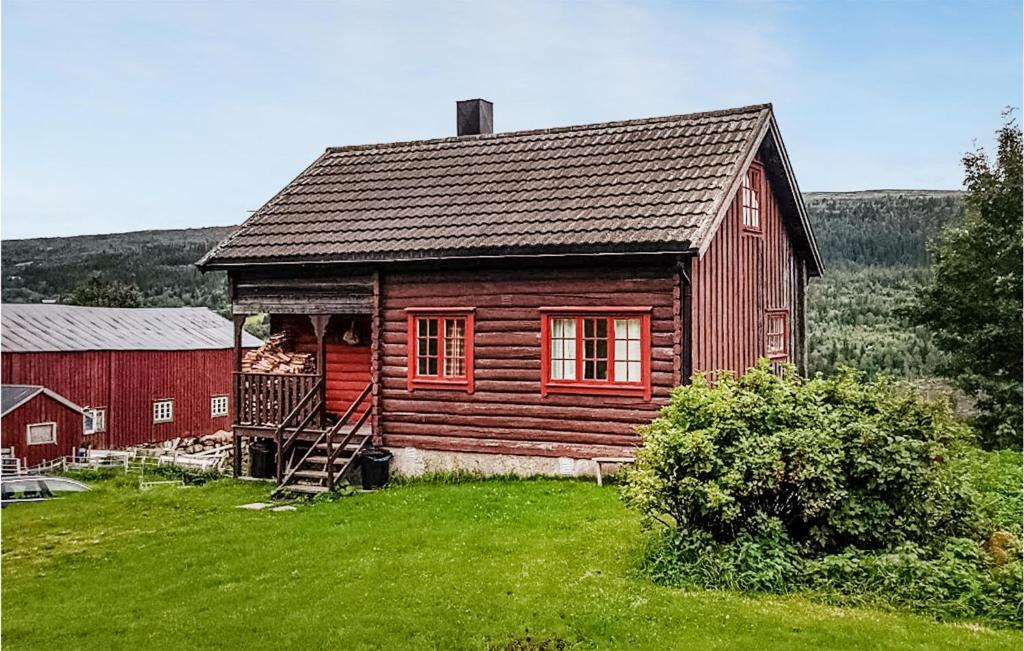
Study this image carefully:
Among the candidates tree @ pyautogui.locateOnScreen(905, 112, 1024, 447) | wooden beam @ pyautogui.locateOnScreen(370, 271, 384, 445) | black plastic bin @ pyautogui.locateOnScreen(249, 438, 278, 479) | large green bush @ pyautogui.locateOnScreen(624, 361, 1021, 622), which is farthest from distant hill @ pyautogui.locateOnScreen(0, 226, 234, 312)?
tree @ pyautogui.locateOnScreen(905, 112, 1024, 447)

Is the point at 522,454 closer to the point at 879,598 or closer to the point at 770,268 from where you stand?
the point at 770,268

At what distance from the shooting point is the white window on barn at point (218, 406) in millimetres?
27891

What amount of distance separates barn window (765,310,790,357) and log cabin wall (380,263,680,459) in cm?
433

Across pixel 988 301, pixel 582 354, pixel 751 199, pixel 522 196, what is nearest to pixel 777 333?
pixel 751 199

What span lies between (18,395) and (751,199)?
1512 cm

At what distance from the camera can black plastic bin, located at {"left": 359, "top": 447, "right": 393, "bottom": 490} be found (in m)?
15.1

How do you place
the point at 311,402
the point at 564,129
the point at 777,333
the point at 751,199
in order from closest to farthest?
the point at 751,199
the point at 311,402
the point at 564,129
the point at 777,333

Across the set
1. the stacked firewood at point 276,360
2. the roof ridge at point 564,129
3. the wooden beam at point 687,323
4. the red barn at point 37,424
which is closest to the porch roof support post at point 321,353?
the stacked firewood at point 276,360

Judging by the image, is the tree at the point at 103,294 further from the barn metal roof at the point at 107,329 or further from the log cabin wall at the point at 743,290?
the log cabin wall at the point at 743,290

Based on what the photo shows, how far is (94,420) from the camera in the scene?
23.8 metres

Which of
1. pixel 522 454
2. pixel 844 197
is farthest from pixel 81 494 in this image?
pixel 844 197

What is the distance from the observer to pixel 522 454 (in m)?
14.9

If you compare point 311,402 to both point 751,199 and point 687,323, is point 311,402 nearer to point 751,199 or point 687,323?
point 687,323

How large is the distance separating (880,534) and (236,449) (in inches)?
458
